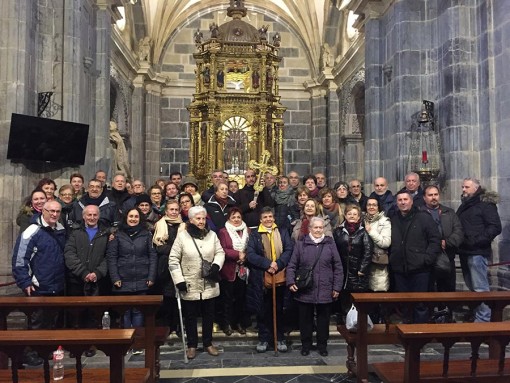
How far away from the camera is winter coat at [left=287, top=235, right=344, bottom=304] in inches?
194

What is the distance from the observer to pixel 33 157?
7.32m

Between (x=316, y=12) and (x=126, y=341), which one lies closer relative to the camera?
(x=126, y=341)

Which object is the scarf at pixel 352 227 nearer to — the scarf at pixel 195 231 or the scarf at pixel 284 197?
the scarf at pixel 195 231

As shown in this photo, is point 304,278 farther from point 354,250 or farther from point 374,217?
point 374,217

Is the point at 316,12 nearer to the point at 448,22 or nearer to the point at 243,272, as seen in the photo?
the point at 448,22

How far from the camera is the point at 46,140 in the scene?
24.7ft

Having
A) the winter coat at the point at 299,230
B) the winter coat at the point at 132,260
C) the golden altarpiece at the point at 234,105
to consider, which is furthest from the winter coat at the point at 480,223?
the golden altarpiece at the point at 234,105

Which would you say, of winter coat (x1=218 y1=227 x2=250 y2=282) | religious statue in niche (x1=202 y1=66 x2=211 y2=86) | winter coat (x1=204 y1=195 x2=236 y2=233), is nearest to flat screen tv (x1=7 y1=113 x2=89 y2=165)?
winter coat (x1=204 y1=195 x2=236 y2=233)

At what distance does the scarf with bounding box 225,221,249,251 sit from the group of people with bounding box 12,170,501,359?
11mm

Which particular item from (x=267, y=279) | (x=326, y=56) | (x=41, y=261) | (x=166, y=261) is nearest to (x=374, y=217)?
(x=267, y=279)

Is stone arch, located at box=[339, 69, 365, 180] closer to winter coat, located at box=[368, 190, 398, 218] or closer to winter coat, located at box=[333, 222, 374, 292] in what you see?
winter coat, located at box=[368, 190, 398, 218]

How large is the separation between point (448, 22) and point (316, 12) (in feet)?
31.3

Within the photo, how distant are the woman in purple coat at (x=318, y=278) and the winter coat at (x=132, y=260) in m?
1.42

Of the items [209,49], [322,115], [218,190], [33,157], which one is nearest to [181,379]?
[218,190]
